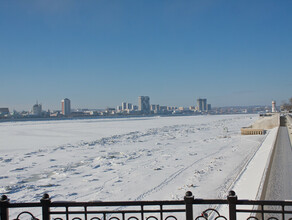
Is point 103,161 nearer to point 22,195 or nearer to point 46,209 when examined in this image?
point 22,195

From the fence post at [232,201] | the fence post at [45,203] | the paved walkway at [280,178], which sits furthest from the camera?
the paved walkway at [280,178]

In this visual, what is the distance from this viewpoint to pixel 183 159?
53.9ft

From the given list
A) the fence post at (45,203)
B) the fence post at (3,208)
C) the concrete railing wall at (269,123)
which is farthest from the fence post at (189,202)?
the concrete railing wall at (269,123)

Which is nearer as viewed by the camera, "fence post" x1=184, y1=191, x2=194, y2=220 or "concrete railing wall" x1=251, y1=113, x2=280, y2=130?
"fence post" x1=184, y1=191, x2=194, y2=220

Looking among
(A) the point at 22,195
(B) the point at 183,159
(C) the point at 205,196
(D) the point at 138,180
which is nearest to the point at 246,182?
(C) the point at 205,196

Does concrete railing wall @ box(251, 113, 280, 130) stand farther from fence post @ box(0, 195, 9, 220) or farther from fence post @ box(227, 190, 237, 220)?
fence post @ box(0, 195, 9, 220)

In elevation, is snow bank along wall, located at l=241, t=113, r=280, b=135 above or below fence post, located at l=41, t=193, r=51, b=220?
below

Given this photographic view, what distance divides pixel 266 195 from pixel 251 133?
87.2ft

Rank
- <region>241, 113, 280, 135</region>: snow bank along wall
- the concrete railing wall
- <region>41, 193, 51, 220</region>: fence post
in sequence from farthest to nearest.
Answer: the concrete railing wall, <region>241, 113, 280, 135</region>: snow bank along wall, <region>41, 193, 51, 220</region>: fence post

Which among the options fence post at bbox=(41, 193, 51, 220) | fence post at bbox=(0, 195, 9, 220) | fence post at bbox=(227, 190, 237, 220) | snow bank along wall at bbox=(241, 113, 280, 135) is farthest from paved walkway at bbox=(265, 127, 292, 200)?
snow bank along wall at bbox=(241, 113, 280, 135)

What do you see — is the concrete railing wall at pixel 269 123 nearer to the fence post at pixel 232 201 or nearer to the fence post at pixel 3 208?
the fence post at pixel 232 201

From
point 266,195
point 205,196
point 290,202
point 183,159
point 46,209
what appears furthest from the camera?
point 183,159

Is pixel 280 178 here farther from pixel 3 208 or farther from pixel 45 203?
pixel 3 208

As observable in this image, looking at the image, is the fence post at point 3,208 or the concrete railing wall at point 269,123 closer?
the fence post at point 3,208
